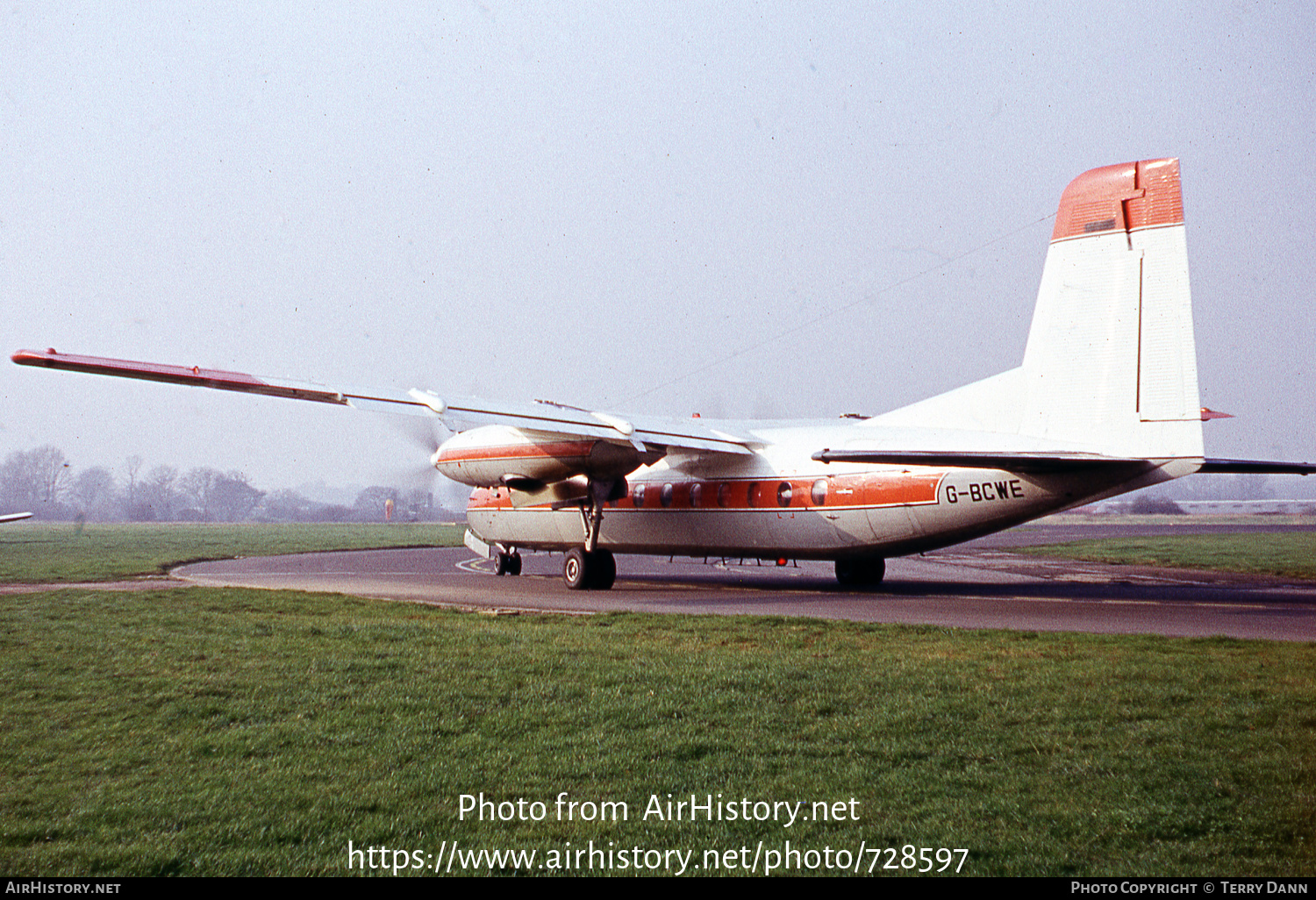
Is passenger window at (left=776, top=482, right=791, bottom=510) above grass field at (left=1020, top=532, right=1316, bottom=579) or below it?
above

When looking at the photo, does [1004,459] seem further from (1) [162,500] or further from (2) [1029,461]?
(1) [162,500]

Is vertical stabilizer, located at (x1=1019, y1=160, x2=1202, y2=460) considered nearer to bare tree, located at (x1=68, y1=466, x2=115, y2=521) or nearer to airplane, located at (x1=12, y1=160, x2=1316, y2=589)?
airplane, located at (x1=12, y1=160, x2=1316, y2=589)

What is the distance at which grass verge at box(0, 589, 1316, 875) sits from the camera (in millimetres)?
4328

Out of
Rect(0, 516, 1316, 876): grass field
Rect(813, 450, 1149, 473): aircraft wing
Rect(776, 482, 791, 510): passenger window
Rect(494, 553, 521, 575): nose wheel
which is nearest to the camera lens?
Rect(0, 516, 1316, 876): grass field

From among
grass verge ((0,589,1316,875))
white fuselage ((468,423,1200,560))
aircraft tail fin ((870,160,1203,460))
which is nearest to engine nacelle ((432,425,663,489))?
white fuselage ((468,423,1200,560))

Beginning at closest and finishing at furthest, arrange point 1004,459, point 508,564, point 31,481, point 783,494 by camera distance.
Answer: point 1004,459 < point 783,494 < point 508,564 < point 31,481

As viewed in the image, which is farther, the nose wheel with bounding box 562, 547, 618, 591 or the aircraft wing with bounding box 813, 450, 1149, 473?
the nose wheel with bounding box 562, 547, 618, 591

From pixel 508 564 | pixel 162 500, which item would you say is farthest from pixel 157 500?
pixel 508 564

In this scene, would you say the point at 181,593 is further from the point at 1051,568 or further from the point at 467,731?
the point at 1051,568

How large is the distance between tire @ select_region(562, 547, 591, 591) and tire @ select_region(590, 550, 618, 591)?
10cm

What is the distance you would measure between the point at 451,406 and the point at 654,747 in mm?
10776

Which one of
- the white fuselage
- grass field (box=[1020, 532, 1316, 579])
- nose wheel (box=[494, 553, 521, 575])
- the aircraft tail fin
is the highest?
the aircraft tail fin

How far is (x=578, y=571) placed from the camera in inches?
757
